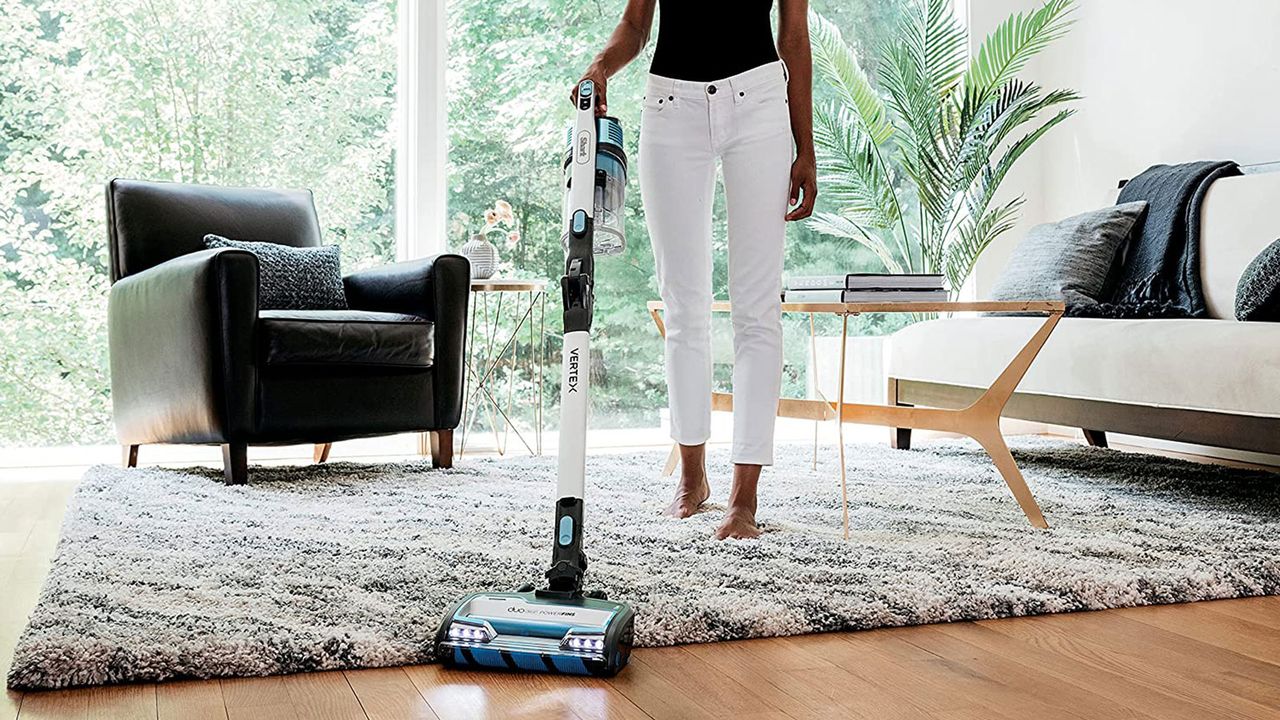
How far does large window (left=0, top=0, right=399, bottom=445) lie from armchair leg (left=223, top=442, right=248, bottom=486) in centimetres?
118

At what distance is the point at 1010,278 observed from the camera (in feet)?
12.4

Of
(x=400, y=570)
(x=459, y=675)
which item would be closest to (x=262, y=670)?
(x=459, y=675)

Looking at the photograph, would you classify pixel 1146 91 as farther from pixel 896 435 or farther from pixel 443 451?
pixel 443 451

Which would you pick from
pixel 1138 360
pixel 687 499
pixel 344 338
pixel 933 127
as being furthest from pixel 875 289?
pixel 933 127

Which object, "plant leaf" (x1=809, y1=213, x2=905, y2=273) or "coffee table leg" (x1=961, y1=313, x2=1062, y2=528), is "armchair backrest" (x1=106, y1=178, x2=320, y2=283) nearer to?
"plant leaf" (x1=809, y1=213, x2=905, y2=273)

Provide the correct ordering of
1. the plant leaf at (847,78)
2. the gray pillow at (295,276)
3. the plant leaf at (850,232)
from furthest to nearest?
the plant leaf at (850,232), the plant leaf at (847,78), the gray pillow at (295,276)

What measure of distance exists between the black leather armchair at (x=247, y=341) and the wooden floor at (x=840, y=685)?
131 cm

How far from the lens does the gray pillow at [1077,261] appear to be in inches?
138

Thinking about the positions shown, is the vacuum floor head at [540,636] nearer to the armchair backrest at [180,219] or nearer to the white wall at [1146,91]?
the armchair backrest at [180,219]

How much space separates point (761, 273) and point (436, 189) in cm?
233

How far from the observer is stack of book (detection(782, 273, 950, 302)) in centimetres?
234

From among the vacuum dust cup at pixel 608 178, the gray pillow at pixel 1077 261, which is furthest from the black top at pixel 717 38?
the gray pillow at pixel 1077 261

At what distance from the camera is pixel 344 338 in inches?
119

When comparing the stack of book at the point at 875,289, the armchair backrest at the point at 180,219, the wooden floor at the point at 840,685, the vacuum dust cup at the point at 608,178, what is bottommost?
the wooden floor at the point at 840,685
